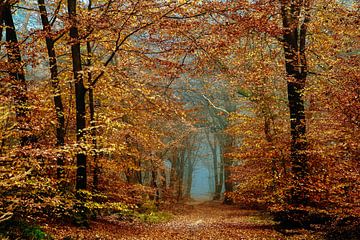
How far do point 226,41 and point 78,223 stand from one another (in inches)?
288

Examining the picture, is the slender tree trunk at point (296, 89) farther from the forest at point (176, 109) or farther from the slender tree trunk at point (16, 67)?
the slender tree trunk at point (16, 67)

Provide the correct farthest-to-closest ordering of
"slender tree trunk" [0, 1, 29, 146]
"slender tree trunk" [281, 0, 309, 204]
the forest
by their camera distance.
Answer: "slender tree trunk" [281, 0, 309, 204], "slender tree trunk" [0, 1, 29, 146], the forest

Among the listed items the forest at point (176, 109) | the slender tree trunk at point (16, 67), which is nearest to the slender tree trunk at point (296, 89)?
the forest at point (176, 109)

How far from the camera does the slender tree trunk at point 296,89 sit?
38.0ft

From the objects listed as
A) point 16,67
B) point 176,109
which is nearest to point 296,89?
point 176,109

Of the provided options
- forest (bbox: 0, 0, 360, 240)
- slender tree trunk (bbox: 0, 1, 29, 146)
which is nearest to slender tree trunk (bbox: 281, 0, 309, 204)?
forest (bbox: 0, 0, 360, 240)

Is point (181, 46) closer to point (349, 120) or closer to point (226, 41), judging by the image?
point (226, 41)

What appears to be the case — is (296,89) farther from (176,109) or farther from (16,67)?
(16,67)

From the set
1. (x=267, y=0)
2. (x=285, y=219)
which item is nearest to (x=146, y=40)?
(x=267, y=0)

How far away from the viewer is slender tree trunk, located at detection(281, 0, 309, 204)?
11.6 metres

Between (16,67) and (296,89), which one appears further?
(296,89)

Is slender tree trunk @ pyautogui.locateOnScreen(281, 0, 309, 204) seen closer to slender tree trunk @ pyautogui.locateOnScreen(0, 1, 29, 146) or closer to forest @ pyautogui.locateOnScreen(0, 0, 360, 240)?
forest @ pyautogui.locateOnScreen(0, 0, 360, 240)

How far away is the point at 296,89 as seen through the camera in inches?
502

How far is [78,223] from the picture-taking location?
37.5ft
